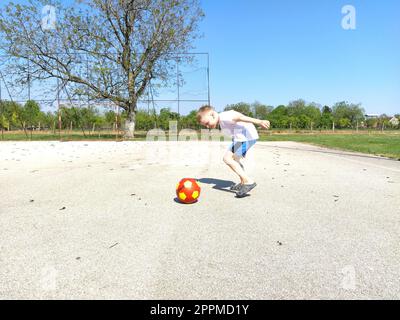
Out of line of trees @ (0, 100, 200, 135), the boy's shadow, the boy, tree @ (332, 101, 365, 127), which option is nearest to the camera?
the boy

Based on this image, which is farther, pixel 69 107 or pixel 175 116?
pixel 175 116

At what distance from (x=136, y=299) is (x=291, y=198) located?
3.16 m

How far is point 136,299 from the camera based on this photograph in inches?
71.4

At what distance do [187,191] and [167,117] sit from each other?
22.4 metres

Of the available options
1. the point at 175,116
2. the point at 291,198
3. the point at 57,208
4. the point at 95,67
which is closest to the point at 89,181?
the point at 57,208

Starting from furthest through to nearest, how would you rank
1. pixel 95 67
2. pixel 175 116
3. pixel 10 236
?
pixel 175 116 → pixel 95 67 → pixel 10 236

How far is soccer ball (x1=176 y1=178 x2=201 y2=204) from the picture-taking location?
4.09 meters

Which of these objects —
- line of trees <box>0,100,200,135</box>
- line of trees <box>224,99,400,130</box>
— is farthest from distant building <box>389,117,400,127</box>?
line of trees <box>0,100,200,135</box>

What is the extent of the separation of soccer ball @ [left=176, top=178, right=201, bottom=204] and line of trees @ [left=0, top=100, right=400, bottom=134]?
10.2m

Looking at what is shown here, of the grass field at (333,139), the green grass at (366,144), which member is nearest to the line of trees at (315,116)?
the grass field at (333,139)

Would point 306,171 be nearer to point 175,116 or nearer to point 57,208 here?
point 57,208

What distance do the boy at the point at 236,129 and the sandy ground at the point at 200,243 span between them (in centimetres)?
30

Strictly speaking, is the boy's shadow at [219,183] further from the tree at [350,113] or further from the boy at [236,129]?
the tree at [350,113]

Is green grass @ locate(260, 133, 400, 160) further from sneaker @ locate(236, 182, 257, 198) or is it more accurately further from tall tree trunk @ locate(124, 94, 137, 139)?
tall tree trunk @ locate(124, 94, 137, 139)
